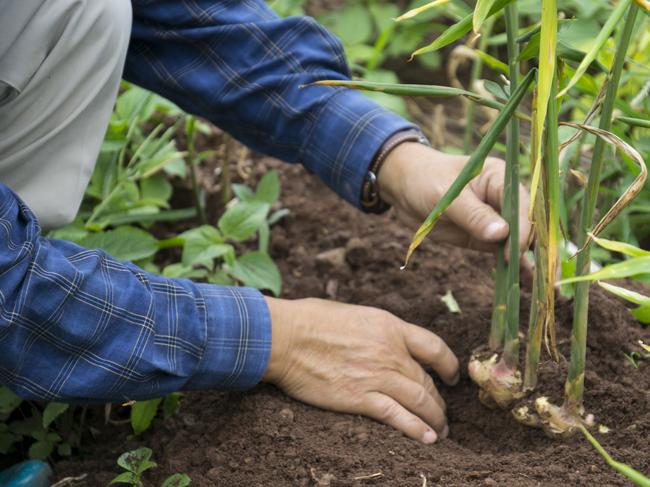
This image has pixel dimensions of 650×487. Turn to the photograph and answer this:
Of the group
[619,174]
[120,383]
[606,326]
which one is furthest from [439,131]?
[120,383]

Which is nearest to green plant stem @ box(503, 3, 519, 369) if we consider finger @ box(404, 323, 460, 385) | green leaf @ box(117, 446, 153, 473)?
finger @ box(404, 323, 460, 385)

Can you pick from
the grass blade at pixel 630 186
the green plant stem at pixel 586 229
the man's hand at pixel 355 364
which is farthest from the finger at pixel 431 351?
Result: the grass blade at pixel 630 186

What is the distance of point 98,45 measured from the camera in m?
1.22

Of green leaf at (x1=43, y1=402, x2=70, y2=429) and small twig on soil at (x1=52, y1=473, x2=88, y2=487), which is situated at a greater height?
green leaf at (x1=43, y1=402, x2=70, y2=429)

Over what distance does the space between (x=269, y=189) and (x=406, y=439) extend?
0.66 meters

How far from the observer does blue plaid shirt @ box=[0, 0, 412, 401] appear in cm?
105

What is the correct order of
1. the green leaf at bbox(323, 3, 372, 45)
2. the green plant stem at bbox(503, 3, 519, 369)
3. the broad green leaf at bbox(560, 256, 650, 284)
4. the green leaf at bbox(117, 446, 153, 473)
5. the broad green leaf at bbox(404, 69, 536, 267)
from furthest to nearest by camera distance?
the green leaf at bbox(323, 3, 372, 45) → the green leaf at bbox(117, 446, 153, 473) → the green plant stem at bbox(503, 3, 519, 369) → the broad green leaf at bbox(404, 69, 536, 267) → the broad green leaf at bbox(560, 256, 650, 284)

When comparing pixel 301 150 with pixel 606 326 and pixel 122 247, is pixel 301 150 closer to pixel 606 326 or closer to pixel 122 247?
pixel 122 247

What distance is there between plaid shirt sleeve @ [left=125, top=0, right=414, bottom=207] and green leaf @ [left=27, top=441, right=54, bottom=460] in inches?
22.9

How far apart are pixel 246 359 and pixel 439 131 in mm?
1131

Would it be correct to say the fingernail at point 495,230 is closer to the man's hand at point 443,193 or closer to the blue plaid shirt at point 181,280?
the man's hand at point 443,193

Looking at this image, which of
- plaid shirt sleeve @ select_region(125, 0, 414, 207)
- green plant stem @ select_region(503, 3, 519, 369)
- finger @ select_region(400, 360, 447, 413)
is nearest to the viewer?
green plant stem @ select_region(503, 3, 519, 369)

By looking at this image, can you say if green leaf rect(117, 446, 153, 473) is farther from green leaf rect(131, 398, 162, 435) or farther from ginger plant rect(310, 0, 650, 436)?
ginger plant rect(310, 0, 650, 436)

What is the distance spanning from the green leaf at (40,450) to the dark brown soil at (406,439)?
0.17 ft
